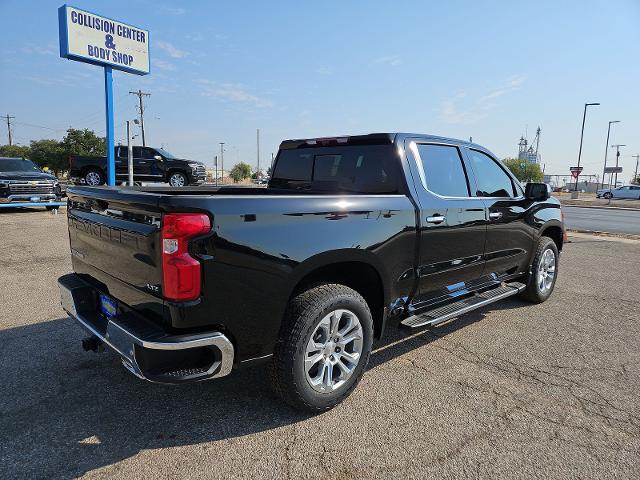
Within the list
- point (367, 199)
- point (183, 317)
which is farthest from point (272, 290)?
point (367, 199)

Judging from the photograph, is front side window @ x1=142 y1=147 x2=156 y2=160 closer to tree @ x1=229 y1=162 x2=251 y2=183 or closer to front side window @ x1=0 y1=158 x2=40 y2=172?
front side window @ x1=0 y1=158 x2=40 y2=172

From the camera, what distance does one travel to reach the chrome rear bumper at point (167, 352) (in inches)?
91.6

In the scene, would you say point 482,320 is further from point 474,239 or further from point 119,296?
point 119,296

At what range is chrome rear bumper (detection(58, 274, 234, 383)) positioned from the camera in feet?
7.63

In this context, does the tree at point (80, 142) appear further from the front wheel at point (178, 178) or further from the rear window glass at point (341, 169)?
the rear window glass at point (341, 169)

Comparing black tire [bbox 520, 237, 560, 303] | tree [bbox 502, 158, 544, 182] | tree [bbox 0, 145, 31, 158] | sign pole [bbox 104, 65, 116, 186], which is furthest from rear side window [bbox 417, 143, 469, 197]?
tree [bbox 502, 158, 544, 182]

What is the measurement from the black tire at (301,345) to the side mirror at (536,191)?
3106 mm

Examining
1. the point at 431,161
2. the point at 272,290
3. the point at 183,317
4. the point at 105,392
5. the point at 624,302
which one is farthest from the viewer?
the point at 624,302

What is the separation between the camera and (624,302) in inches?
222

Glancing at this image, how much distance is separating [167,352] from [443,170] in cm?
276

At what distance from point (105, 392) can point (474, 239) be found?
328 centimetres

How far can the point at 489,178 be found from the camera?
457 centimetres

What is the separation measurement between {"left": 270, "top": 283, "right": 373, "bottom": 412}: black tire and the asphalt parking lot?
15 cm

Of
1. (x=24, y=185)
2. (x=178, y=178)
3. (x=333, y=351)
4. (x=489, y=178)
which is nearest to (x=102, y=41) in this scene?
(x=24, y=185)
